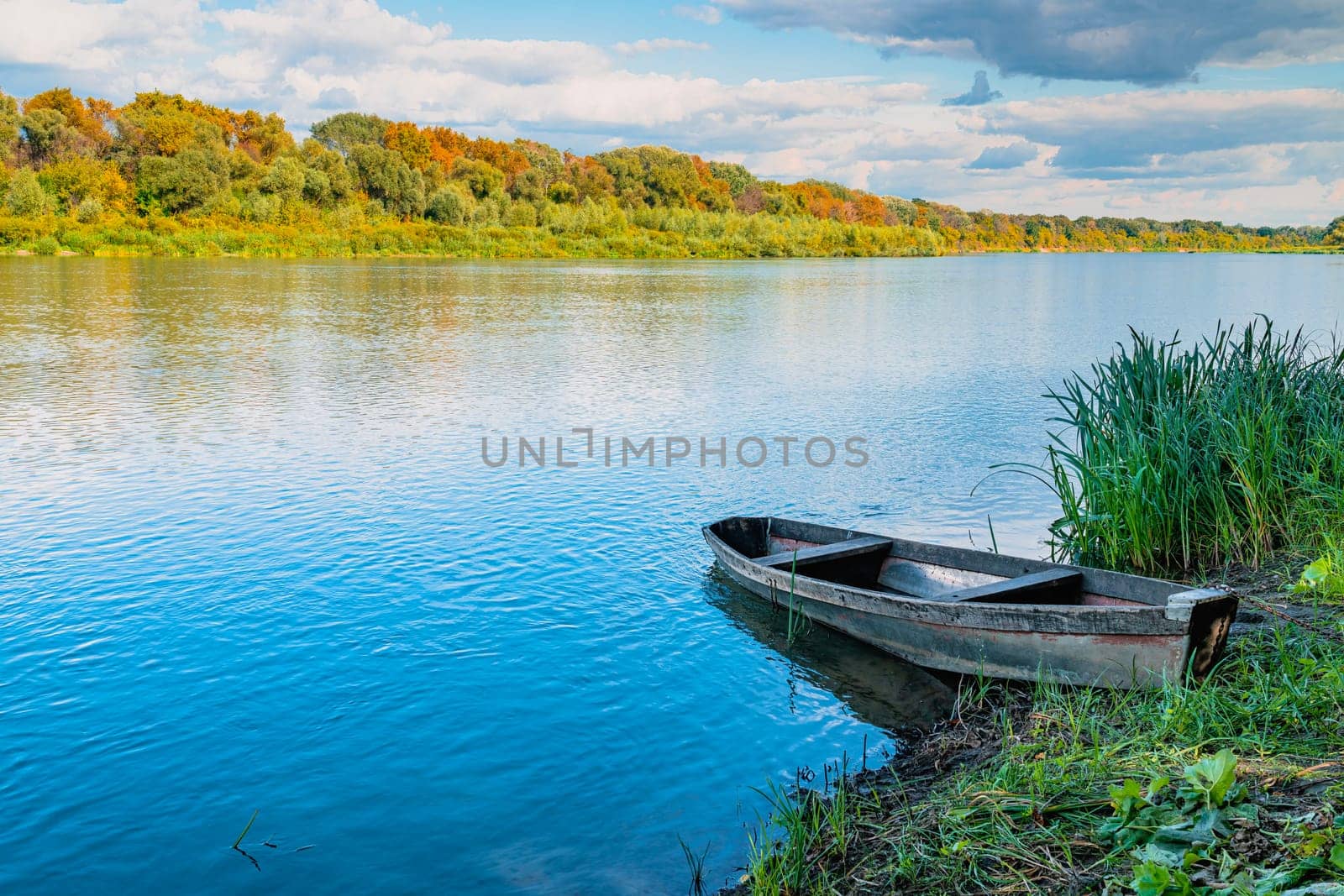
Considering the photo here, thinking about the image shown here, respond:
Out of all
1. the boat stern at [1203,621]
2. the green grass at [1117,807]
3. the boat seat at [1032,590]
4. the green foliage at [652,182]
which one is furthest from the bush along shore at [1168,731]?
the green foliage at [652,182]

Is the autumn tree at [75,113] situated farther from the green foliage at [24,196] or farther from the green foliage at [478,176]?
the green foliage at [478,176]

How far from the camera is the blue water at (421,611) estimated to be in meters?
5.39

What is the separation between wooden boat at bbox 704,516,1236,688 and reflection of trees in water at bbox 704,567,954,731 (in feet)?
0.40

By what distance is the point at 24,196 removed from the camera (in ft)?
216

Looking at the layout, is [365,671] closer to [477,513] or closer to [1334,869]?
[477,513]

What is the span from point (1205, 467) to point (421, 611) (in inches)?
251

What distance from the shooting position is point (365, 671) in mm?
7254

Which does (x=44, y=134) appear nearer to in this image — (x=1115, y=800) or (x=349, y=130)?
(x=349, y=130)

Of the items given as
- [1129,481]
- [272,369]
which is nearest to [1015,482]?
[1129,481]

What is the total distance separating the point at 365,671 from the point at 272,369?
15.3 meters

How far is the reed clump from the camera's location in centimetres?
804

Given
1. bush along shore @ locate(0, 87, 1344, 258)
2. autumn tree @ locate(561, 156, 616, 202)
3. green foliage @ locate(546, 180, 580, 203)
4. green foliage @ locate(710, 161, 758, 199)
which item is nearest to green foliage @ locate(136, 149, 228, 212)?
bush along shore @ locate(0, 87, 1344, 258)

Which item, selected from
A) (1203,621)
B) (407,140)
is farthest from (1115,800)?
(407,140)

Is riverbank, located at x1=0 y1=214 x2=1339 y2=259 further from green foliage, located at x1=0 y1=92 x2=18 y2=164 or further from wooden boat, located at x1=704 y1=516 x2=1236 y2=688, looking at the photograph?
wooden boat, located at x1=704 y1=516 x2=1236 y2=688
